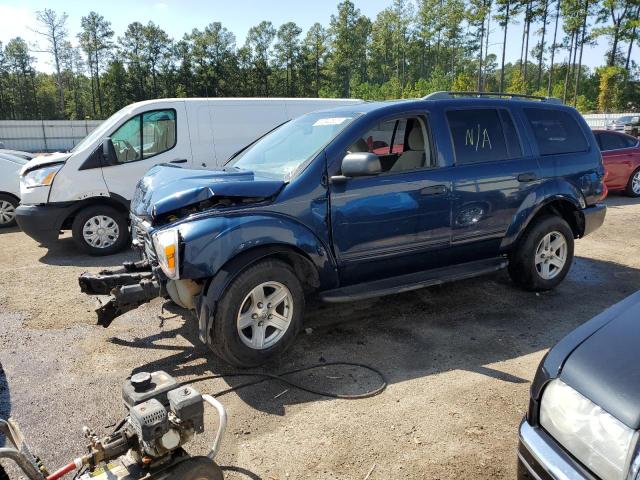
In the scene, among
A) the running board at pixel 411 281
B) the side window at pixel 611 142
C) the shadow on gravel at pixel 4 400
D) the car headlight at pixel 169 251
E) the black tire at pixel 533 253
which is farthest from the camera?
the side window at pixel 611 142

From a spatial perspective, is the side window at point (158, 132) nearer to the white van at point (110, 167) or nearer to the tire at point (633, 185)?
the white van at point (110, 167)

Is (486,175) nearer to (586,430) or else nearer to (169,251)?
(169,251)

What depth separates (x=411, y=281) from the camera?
4.54 m

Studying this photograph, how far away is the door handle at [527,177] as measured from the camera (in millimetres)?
5102

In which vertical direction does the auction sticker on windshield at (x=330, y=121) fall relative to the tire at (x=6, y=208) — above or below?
above

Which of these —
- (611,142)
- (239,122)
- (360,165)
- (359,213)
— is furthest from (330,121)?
(611,142)

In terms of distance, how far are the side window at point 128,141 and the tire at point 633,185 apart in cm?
1083

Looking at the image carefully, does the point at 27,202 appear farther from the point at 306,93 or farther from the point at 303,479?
the point at 306,93

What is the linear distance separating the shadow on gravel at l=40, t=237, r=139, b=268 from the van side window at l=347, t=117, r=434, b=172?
399 centimetres

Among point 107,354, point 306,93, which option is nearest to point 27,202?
point 107,354

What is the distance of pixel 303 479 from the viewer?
275 cm

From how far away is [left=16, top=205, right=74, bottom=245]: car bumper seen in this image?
23.3 ft

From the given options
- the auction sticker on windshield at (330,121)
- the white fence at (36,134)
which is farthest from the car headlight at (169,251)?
the white fence at (36,134)

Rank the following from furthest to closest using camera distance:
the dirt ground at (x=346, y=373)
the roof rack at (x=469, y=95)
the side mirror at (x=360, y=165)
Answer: the roof rack at (x=469, y=95)
the side mirror at (x=360, y=165)
the dirt ground at (x=346, y=373)
